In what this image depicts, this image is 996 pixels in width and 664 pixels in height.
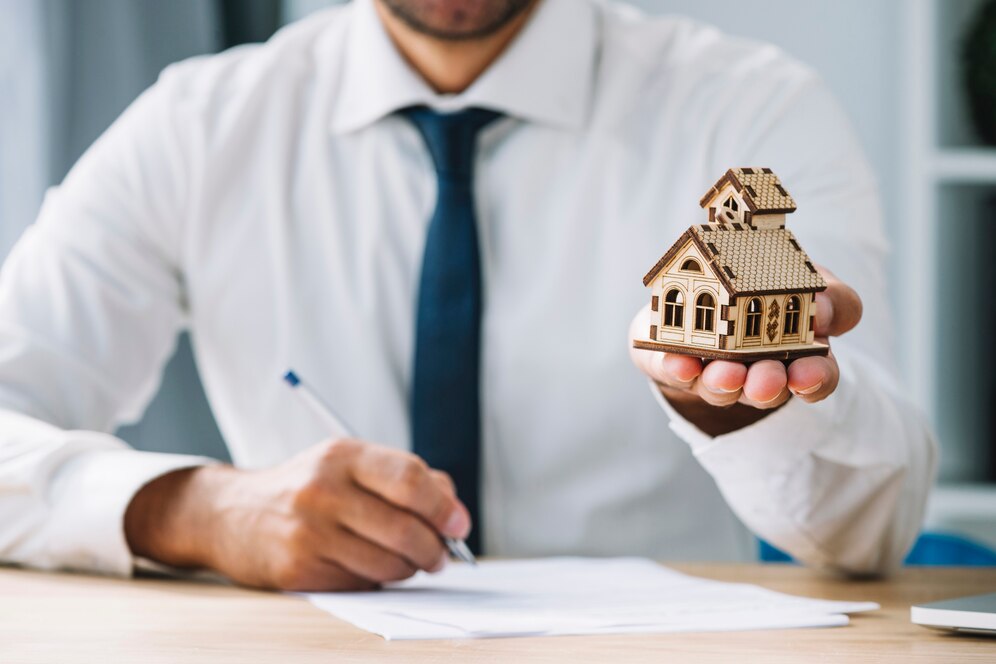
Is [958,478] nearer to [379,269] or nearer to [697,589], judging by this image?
[379,269]

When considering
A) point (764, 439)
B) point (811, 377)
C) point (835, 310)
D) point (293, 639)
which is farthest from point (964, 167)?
point (293, 639)

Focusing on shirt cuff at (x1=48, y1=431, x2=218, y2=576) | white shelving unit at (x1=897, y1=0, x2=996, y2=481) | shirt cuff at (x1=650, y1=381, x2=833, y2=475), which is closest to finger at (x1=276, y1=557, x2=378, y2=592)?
shirt cuff at (x1=48, y1=431, x2=218, y2=576)

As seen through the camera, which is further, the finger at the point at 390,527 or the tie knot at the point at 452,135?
the tie knot at the point at 452,135

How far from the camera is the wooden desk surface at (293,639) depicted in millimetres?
698

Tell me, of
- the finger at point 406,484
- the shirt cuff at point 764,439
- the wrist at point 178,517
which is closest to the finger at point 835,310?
the shirt cuff at point 764,439

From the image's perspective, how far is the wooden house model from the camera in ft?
2.28

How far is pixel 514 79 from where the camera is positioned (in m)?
1.45

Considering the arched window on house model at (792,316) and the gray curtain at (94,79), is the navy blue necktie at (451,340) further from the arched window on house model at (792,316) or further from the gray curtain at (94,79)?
the gray curtain at (94,79)

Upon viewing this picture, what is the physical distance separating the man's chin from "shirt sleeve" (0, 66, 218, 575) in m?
0.35

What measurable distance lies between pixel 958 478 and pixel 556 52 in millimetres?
1303

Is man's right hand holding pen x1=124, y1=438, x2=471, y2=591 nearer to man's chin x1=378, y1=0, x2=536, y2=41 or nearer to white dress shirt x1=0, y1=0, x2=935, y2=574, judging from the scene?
white dress shirt x1=0, y1=0, x2=935, y2=574

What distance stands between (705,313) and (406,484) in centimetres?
34

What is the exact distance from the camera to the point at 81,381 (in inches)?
53.7

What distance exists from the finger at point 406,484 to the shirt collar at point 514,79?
63 cm
